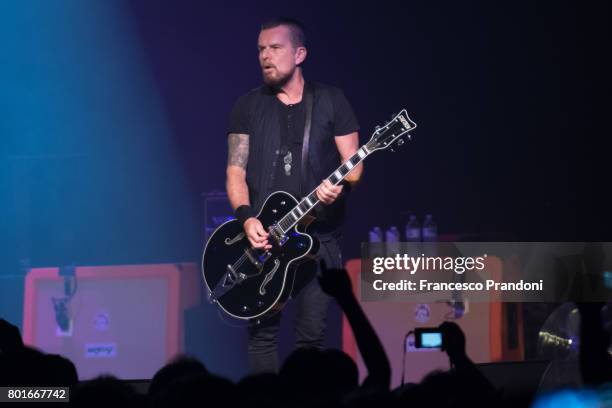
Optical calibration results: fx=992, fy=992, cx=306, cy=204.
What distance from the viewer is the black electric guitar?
6.13 metres

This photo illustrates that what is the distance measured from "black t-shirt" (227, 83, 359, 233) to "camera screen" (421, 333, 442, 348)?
5.89 ft

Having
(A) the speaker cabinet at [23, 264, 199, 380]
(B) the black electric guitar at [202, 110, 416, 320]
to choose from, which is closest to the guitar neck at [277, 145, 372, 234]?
(B) the black electric guitar at [202, 110, 416, 320]

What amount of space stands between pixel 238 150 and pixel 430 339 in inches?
93.4

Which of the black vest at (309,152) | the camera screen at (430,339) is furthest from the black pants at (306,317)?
the camera screen at (430,339)

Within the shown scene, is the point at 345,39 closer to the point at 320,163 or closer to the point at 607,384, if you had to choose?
the point at 320,163

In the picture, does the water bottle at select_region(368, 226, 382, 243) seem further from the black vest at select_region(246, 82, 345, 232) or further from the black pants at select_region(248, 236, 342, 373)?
the black pants at select_region(248, 236, 342, 373)

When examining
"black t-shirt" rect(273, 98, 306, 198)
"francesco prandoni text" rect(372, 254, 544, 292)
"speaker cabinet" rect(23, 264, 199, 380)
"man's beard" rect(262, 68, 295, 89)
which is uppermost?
"man's beard" rect(262, 68, 295, 89)

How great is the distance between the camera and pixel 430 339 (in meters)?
4.57

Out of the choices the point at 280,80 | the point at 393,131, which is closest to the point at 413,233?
A: the point at 393,131

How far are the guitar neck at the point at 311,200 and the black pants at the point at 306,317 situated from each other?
0.63 ft

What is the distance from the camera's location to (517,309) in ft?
24.8

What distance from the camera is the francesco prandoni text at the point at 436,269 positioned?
7.59m

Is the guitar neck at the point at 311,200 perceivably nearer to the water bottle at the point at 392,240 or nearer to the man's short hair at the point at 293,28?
the man's short hair at the point at 293,28

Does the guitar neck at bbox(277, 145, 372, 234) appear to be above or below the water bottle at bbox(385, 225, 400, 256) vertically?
above
